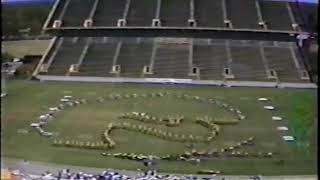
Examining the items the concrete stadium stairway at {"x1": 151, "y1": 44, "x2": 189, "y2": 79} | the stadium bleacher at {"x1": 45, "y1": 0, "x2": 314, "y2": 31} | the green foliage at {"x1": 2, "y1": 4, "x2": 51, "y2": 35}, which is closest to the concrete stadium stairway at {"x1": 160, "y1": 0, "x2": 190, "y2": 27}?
the stadium bleacher at {"x1": 45, "y1": 0, "x2": 314, "y2": 31}

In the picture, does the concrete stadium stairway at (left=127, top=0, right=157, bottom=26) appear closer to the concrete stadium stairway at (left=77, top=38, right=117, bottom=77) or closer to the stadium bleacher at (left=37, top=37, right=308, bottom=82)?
the stadium bleacher at (left=37, top=37, right=308, bottom=82)

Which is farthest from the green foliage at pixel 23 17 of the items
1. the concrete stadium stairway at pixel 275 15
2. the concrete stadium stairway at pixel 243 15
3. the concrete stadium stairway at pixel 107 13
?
the concrete stadium stairway at pixel 275 15

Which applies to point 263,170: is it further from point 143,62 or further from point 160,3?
point 160,3

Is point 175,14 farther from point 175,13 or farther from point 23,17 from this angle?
point 23,17

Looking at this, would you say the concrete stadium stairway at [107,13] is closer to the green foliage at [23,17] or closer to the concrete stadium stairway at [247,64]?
the green foliage at [23,17]

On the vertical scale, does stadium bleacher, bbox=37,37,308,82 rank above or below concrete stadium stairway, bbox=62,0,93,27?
below
